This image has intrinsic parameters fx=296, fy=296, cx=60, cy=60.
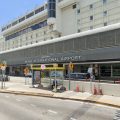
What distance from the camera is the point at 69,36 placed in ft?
147

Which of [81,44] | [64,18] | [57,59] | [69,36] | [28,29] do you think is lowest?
[57,59]

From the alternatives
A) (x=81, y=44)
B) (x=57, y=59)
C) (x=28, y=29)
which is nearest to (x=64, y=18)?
(x=28, y=29)

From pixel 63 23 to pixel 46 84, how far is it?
4833cm

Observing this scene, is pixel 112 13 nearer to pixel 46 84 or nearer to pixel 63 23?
pixel 63 23

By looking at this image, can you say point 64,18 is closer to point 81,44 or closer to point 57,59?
point 57,59

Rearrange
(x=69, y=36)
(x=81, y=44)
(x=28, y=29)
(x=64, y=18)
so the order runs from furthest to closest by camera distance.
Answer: (x=28, y=29), (x=64, y=18), (x=69, y=36), (x=81, y=44)

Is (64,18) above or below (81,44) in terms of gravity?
above

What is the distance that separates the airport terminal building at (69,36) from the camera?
37875 mm

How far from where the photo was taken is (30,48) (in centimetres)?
5888

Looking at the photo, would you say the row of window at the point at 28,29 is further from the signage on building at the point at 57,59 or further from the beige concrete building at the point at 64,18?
the signage on building at the point at 57,59

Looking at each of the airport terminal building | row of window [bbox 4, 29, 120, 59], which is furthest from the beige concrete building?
row of window [bbox 4, 29, 120, 59]

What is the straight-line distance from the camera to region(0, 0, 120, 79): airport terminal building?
37.9 meters

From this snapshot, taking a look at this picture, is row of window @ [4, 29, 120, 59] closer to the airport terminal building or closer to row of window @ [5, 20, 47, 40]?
the airport terminal building

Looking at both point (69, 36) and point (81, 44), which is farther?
point (69, 36)
